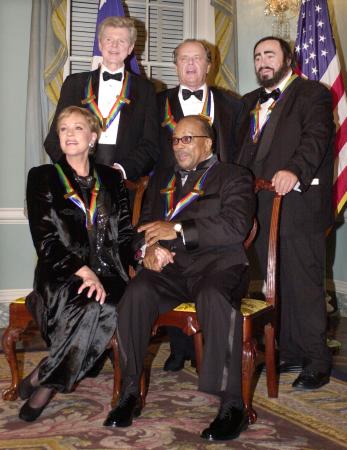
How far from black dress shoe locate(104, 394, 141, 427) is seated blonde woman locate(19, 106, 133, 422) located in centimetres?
21

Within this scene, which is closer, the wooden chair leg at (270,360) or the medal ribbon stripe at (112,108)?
the wooden chair leg at (270,360)

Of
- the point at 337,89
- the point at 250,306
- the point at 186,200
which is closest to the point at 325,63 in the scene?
the point at 337,89

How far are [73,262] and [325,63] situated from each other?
3.08 m

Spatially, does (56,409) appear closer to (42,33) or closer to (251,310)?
(251,310)

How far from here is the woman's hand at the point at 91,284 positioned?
3.05m

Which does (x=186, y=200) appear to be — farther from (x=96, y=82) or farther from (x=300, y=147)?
(x=96, y=82)

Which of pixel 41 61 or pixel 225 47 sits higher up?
pixel 225 47

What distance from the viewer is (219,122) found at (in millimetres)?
3977

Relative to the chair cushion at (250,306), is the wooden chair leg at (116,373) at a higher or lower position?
lower

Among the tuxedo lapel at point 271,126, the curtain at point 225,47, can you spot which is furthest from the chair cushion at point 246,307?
the curtain at point 225,47

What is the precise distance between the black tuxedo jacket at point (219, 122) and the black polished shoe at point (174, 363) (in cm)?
112

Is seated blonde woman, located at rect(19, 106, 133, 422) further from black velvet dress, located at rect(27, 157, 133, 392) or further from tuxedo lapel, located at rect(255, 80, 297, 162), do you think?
tuxedo lapel, located at rect(255, 80, 297, 162)

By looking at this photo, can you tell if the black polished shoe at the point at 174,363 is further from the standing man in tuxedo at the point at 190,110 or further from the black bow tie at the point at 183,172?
the black bow tie at the point at 183,172

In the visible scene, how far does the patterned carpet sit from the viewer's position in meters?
2.69
